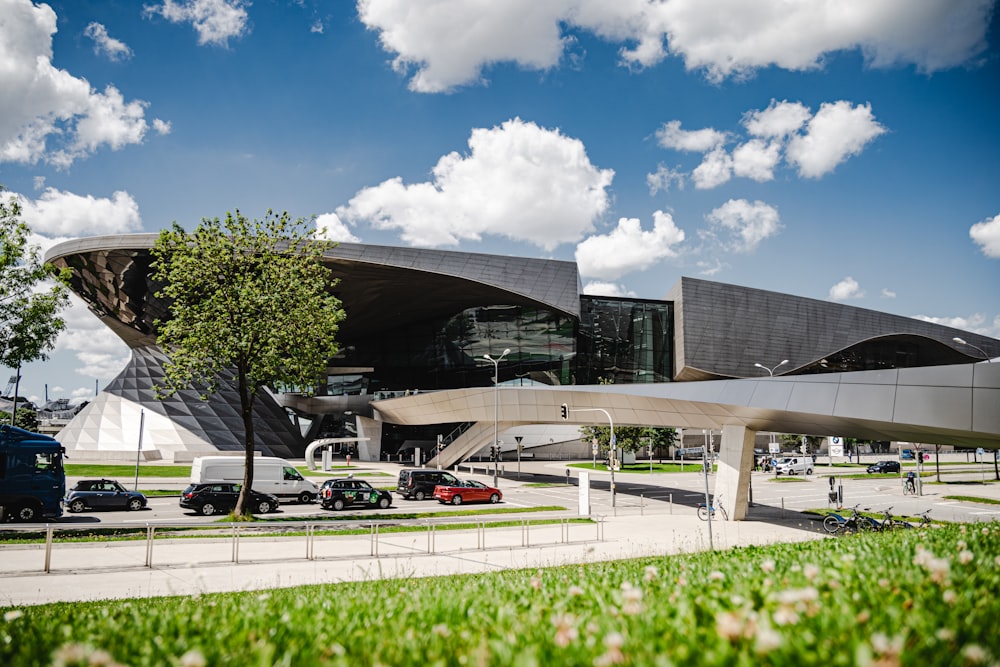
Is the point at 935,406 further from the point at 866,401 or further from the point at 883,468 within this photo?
the point at 883,468

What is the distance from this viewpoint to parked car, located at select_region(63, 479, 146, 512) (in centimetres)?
2816

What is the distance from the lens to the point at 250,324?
2512 cm

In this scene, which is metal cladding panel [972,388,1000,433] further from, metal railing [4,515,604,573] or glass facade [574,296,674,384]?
glass facade [574,296,674,384]

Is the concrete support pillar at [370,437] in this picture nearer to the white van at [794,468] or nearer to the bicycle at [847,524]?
the white van at [794,468]

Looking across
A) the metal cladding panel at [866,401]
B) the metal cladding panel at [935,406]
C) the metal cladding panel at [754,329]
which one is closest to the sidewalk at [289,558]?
the metal cladding panel at [866,401]

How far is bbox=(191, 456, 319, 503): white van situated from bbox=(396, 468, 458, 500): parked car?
542 centimetres

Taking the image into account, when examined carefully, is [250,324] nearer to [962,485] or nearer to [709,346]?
[962,485]

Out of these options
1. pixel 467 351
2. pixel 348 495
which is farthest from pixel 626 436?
pixel 348 495

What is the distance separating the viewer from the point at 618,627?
337 cm

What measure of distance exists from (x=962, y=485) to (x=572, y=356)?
127 feet

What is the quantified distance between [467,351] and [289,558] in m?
62.9

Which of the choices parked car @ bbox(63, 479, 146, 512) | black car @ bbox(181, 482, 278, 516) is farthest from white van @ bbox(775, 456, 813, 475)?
parked car @ bbox(63, 479, 146, 512)

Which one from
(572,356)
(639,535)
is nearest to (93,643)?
(639,535)

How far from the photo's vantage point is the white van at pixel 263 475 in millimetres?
33531
